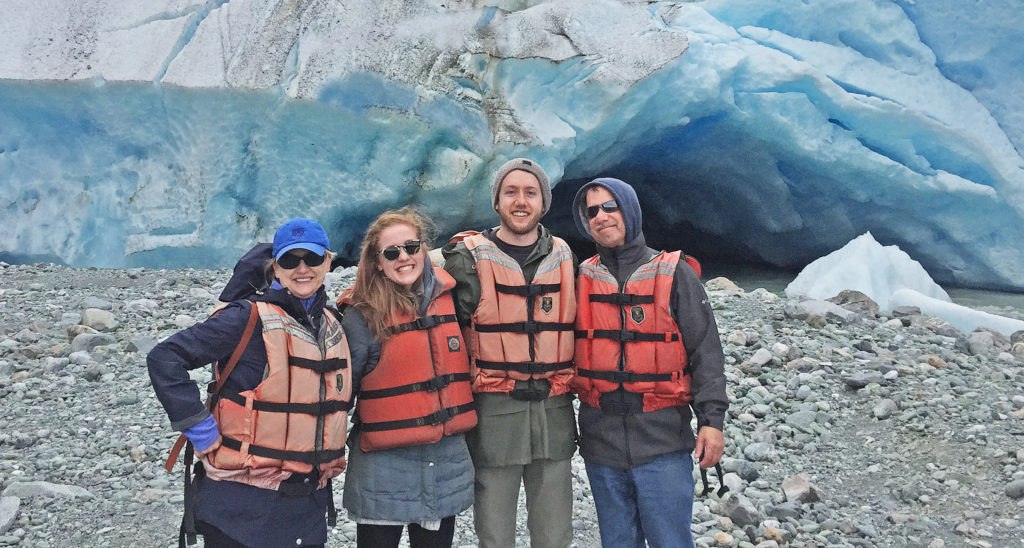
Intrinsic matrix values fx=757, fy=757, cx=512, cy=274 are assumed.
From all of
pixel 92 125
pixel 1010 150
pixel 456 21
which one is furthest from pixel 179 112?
pixel 1010 150

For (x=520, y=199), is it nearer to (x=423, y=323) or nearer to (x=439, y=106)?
(x=423, y=323)

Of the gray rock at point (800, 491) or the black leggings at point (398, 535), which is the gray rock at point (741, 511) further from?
the black leggings at point (398, 535)

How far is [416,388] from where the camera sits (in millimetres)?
1984

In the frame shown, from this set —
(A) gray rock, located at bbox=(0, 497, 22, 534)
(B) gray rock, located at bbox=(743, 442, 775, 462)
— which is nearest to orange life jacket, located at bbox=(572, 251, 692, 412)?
(B) gray rock, located at bbox=(743, 442, 775, 462)

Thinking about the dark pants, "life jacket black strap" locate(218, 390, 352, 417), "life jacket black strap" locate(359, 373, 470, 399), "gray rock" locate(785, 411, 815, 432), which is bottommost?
the dark pants

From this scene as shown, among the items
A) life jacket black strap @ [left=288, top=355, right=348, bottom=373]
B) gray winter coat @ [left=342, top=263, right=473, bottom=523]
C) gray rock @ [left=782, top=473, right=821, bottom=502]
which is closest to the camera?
life jacket black strap @ [left=288, top=355, right=348, bottom=373]

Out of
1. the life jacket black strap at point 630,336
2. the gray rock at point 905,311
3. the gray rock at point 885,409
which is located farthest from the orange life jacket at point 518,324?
the gray rock at point 905,311

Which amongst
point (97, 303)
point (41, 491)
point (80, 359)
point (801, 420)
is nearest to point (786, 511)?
point (801, 420)

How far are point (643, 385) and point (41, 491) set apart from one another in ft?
8.18

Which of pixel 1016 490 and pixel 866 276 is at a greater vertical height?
pixel 866 276

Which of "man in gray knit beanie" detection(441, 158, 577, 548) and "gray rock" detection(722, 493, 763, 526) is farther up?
"man in gray knit beanie" detection(441, 158, 577, 548)

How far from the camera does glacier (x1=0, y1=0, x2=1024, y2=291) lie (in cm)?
637

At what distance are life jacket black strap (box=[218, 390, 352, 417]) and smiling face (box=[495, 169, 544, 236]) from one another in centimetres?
68

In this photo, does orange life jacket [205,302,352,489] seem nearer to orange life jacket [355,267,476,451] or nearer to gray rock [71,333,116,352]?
orange life jacket [355,267,476,451]
